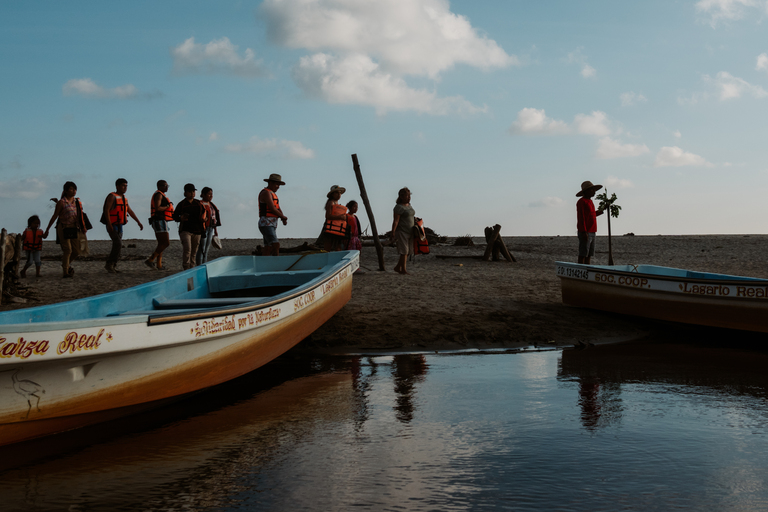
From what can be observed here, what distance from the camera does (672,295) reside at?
966 cm

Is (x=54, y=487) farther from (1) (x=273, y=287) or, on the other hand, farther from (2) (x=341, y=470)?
(1) (x=273, y=287)

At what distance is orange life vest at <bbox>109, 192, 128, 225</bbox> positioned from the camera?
1241 cm

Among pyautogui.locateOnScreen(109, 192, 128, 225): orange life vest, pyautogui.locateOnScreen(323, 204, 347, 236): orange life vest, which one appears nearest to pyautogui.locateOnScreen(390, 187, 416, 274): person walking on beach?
pyautogui.locateOnScreen(323, 204, 347, 236): orange life vest

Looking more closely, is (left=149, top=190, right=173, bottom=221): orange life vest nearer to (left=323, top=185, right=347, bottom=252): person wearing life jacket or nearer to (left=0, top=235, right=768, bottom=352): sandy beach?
(left=0, top=235, right=768, bottom=352): sandy beach

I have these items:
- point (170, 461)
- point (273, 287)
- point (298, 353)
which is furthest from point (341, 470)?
point (273, 287)

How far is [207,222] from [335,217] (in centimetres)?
271

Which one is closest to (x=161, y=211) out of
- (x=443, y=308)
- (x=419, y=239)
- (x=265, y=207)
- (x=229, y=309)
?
(x=265, y=207)

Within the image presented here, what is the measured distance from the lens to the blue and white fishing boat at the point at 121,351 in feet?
13.4

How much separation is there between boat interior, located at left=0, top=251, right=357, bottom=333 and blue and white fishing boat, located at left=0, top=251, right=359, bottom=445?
0.05ft

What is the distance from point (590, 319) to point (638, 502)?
7.30 metres

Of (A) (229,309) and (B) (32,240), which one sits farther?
(B) (32,240)

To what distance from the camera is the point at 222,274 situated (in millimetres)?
9273

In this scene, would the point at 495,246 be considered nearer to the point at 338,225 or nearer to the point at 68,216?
the point at 338,225

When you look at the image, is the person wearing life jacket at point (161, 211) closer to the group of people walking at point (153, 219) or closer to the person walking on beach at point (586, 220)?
the group of people walking at point (153, 219)
